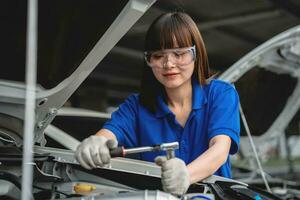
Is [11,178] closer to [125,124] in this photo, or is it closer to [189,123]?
[125,124]

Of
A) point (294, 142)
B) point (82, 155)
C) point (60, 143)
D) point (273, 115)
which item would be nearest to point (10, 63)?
point (82, 155)

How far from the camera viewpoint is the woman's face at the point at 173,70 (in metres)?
1.85

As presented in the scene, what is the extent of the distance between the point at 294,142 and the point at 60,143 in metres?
3.19

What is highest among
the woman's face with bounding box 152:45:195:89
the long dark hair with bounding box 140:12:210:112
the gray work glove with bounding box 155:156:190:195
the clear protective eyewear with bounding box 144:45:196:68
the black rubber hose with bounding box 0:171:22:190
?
the long dark hair with bounding box 140:12:210:112

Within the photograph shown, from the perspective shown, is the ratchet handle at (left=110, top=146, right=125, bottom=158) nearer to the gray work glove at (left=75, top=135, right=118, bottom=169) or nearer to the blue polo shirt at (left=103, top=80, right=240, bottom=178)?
the gray work glove at (left=75, top=135, right=118, bottom=169)

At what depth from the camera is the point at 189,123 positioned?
2018 millimetres

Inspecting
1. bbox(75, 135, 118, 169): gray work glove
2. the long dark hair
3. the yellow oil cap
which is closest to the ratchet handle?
bbox(75, 135, 118, 169): gray work glove

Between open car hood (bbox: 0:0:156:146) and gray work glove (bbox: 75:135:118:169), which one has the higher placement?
open car hood (bbox: 0:0:156:146)

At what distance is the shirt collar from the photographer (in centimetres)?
201

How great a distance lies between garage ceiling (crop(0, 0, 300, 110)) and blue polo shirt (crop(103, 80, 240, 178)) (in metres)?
0.36

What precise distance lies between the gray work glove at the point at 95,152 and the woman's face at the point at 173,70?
0.49 meters

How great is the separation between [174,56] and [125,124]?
416 millimetres

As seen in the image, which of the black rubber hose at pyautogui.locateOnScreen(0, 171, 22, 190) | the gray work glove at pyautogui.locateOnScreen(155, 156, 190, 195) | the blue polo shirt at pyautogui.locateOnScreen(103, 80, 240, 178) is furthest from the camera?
the blue polo shirt at pyautogui.locateOnScreen(103, 80, 240, 178)

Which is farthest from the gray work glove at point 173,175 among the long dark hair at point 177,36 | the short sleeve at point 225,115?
the long dark hair at point 177,36
